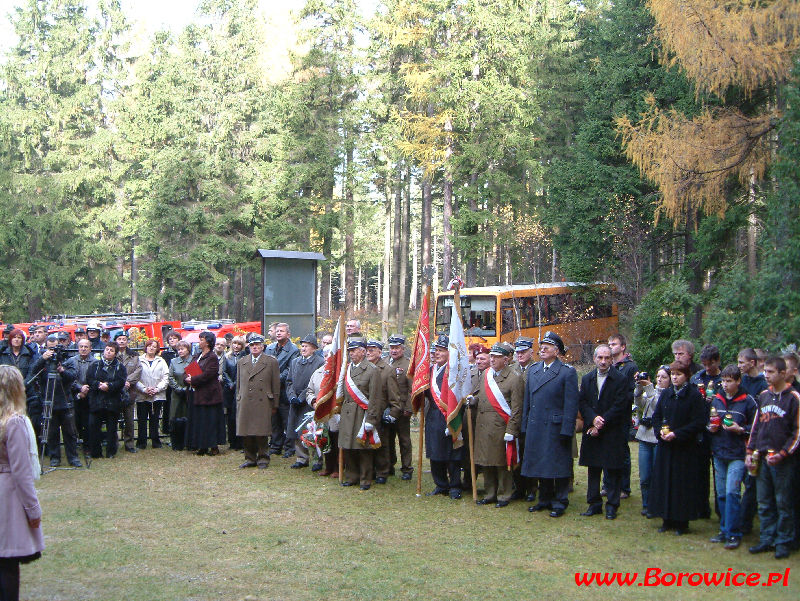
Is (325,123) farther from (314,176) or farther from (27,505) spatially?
(27,505)

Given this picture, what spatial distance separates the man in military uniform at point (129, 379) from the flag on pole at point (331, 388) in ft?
12.2

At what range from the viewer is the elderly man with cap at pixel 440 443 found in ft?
32.4

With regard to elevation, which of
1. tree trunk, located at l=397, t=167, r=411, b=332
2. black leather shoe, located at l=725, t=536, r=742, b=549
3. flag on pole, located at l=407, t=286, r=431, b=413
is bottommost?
black leather shoe, located at l=725, t=536, r=742, b=549

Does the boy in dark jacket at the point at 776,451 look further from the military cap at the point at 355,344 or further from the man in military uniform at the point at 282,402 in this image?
the man in military uniform at the point at 282,402

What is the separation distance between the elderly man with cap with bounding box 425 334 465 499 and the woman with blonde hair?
539 cm

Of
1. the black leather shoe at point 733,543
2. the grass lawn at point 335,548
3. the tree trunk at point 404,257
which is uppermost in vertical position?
the tree trunk at point 404,257

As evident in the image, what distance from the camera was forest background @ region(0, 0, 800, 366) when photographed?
86.4ft

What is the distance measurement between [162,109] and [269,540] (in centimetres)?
3401

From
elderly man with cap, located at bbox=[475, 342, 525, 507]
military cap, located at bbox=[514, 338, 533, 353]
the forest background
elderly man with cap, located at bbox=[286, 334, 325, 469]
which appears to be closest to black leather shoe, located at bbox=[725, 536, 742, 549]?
elderly man with cap, located at bbox=[475, 342, 525, 507]

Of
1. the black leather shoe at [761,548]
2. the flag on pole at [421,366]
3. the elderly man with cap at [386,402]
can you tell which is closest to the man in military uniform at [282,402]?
the elderly man with cap at [386,402]

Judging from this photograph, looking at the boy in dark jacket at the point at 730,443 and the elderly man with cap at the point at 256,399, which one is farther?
the elderly man with cap at the point at 256,399

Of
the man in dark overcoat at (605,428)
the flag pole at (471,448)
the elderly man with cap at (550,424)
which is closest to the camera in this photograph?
the man in dark overcoat at (605,428)

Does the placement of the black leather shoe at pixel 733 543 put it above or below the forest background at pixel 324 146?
below

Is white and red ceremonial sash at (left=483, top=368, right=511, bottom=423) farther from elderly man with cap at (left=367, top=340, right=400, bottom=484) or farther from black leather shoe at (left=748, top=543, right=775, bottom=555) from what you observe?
black leather shoe at (left=748, top=543, right=775, bottom=555)
